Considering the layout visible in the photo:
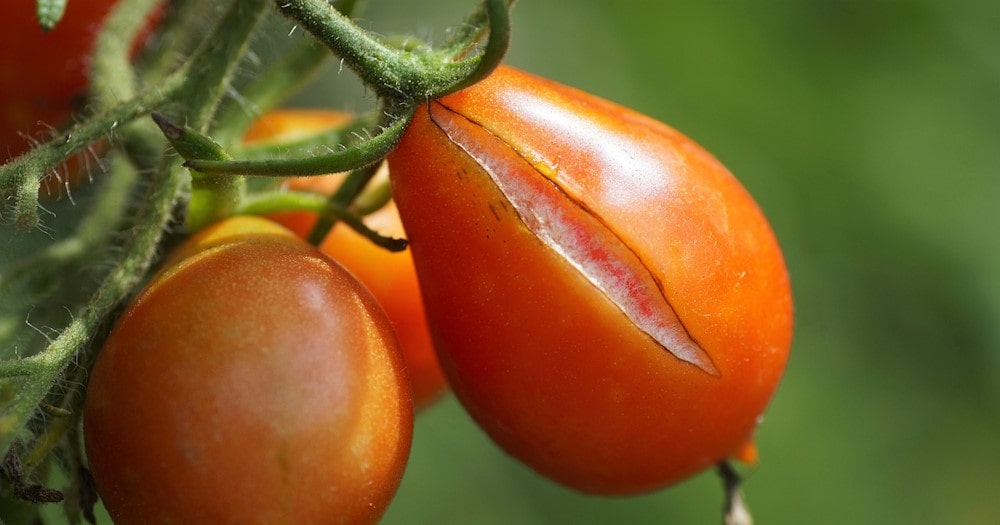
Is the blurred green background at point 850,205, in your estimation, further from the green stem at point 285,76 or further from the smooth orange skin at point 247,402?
the smooth orange skin at point 247,402

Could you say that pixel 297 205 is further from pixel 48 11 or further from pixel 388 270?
pixel 48 11

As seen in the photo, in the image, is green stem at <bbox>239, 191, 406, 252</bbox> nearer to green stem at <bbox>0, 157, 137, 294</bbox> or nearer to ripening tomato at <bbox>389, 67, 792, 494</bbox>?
ripening tomato at <bbox>389, 67, 792, 494</bbox>

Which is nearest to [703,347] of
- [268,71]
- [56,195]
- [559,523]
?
[268,71]

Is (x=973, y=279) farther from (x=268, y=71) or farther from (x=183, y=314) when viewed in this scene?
(x=183, y=314)

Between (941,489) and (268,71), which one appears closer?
(268,71)

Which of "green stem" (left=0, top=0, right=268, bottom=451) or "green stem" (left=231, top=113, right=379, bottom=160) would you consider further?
"green stem" (left=231, top=113, right=379, bottom=160)

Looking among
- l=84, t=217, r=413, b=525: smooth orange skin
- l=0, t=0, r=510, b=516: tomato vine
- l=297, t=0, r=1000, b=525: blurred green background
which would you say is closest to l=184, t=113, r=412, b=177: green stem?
l=0, t=0, r=510, b=516: tomato vine

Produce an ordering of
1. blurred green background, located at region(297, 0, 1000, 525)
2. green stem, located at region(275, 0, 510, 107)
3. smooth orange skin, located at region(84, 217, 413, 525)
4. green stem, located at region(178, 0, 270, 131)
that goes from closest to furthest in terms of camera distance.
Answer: smooth orange skin, located at region(84, 217, 413, 525) < green stem, located at region(275, 0, 510, 107) < green stem, located at region(178, 0, 270, 131) < blurred green background, located at region(297, 0, 1000, 525)

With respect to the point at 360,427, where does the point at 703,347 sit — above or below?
above
